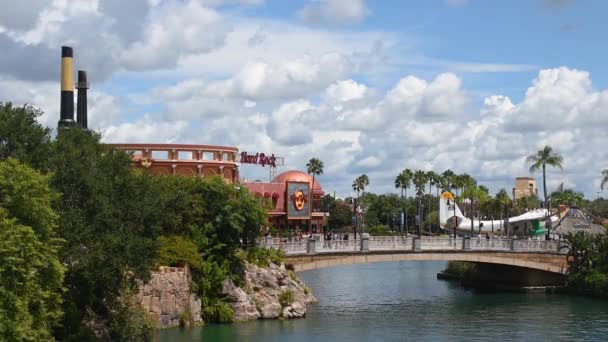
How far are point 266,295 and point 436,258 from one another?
20.1 meters

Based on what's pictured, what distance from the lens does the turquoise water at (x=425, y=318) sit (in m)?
59.1

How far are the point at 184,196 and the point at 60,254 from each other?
13.7m

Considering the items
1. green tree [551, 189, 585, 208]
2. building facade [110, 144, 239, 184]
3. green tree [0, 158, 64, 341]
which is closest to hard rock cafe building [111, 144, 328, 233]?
building facade [110, 144, 239, 184]

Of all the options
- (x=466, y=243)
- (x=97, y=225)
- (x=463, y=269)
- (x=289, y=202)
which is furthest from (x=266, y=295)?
(x=289, y=202)

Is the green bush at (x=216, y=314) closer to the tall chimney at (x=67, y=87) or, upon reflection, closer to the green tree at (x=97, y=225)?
the green tree at (x=97, y=225)

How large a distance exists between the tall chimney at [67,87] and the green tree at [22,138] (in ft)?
96.5

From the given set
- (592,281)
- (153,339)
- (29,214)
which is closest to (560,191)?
(592,281)

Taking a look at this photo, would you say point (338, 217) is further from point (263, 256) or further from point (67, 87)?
point (263, 256)

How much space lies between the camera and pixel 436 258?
78.9 metres

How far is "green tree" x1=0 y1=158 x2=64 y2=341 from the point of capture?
117ft

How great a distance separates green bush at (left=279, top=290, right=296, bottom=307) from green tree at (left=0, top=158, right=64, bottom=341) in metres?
25.3

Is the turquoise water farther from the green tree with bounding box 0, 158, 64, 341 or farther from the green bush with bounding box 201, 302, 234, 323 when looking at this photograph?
the green tree with bounding box 0, 158, 64, 341

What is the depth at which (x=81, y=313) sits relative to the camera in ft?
159

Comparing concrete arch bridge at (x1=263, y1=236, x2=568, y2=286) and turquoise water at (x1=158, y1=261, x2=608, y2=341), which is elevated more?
concrete arch bridge at (x1=263, y1=236, x2=568, y2=286)
